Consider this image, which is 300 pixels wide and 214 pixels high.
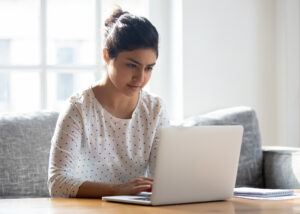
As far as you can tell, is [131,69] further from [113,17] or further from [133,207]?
[133,207]

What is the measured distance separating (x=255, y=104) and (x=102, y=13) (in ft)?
3.23

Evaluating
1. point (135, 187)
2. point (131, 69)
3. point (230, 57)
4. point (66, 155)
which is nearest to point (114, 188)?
point (135, 187)

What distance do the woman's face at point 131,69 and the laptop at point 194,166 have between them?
521 millimetres

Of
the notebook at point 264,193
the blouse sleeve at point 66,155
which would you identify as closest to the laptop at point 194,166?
the notebook at point 264,193

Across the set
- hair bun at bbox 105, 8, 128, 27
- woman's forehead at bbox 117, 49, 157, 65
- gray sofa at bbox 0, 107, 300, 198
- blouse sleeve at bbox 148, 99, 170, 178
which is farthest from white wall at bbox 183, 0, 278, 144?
woman's forehead at bbox 117, 49, 157, 65

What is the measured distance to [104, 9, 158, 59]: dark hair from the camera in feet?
6.34

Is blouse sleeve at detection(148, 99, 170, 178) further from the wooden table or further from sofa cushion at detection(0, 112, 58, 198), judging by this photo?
the wooden table

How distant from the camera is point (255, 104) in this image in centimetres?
311

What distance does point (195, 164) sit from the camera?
1444mm

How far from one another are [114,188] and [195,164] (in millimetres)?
322

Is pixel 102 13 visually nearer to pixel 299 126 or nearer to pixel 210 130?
pixel 299 126

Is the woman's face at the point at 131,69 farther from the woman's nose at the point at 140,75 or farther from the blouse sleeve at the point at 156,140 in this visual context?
the blouse sleeve at the point at 156,140

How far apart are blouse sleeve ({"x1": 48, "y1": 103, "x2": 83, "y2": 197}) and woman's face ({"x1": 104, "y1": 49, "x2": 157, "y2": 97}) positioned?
7.6 inches

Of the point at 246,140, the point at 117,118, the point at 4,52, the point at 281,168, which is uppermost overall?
the point at 4,52
